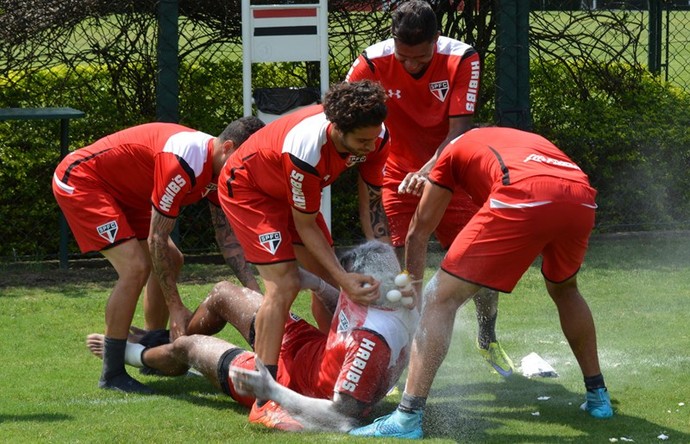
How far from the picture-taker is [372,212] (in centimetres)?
648

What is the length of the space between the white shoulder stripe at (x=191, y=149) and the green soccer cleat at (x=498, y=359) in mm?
1868

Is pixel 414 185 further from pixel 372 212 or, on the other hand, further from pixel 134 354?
pixel 134 354

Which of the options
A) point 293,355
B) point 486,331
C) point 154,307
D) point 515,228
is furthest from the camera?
point 154,307

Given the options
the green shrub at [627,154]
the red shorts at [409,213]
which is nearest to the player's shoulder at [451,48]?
the red shorts at [409,213]

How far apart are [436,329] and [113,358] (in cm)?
196

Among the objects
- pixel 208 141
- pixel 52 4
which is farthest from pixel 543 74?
pixel 208 141

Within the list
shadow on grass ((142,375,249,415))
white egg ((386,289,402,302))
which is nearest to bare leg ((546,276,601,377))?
white egg ((386,289,402,302))

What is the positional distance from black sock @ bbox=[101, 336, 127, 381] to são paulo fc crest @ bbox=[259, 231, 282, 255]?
1094 mm

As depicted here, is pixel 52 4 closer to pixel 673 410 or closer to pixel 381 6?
pixel 381 6

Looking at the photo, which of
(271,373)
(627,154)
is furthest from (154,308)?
(627,154)

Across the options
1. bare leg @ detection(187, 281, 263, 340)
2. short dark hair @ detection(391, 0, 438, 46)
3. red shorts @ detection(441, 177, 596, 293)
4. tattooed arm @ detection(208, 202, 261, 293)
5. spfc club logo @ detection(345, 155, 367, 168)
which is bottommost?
bare leg @ detection(187, 281, 263, 340)

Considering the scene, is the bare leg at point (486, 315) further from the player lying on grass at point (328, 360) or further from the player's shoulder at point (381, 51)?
the player's shoulder at point (381, 51)

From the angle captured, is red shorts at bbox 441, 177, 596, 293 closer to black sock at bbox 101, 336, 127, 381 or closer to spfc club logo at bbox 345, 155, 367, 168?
spfc club logo at bbox 345, 155, 367, 168

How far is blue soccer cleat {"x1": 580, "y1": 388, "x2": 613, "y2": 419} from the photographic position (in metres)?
5.51
